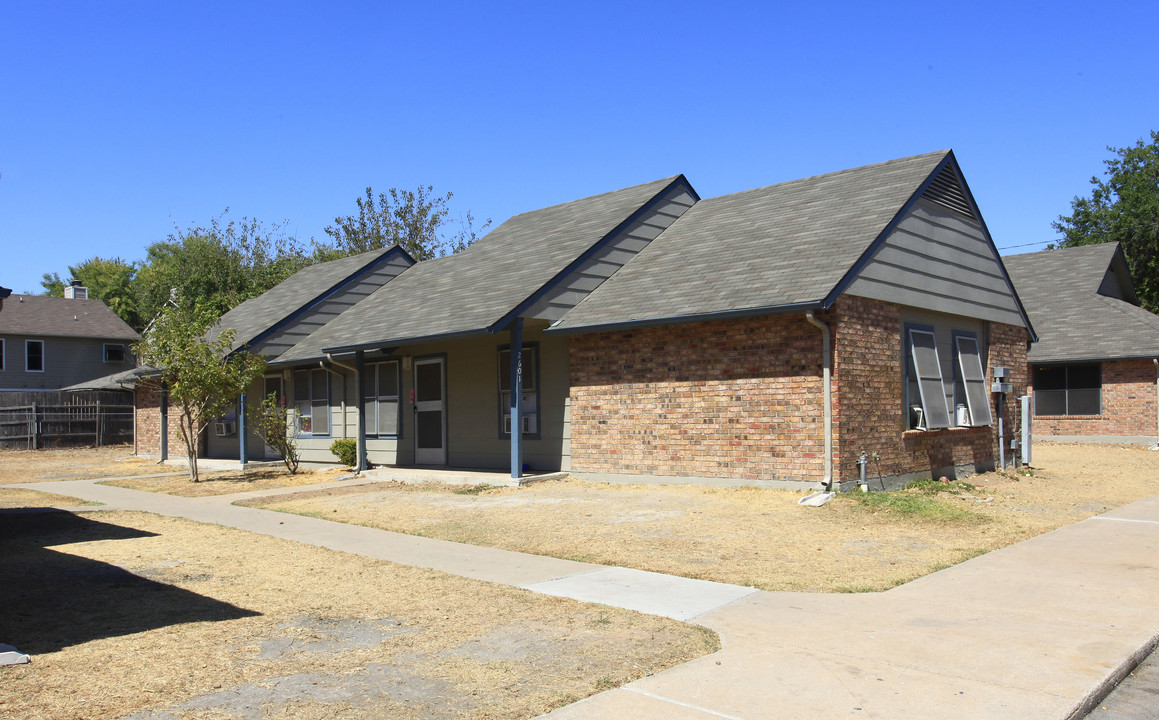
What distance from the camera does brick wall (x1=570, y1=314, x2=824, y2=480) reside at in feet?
42.1

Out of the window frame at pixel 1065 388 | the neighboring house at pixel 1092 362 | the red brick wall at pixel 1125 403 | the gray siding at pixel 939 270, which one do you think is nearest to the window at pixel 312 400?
the gray siding at pixel 939 270

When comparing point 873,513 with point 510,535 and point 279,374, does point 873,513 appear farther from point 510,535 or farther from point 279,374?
point 279,374

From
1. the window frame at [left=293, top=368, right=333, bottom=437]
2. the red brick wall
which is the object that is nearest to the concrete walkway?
the window frame at [left=293, top=368, right=333, bottom=437]

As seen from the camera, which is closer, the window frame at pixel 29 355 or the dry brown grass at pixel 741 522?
the dry brown grass at pixel 741 522

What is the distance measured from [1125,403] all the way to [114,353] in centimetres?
4451

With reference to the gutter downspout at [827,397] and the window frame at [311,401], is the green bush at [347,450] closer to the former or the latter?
the window frame at [311,401]

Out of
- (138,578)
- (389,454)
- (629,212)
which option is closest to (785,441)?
(629,212)

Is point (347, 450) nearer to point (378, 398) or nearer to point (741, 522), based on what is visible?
point (378, 398)

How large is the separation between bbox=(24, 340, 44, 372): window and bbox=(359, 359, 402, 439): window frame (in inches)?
1179

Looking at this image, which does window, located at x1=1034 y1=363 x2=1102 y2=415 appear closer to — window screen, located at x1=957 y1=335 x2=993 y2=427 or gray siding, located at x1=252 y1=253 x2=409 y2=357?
window screen, located at x1=957 y1=335 x2=993 y2=427

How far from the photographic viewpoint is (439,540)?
1048 cm

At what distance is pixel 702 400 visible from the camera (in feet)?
45.7

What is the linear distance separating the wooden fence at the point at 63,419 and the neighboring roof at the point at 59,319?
5.82 m

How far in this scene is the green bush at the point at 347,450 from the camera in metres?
20.0
